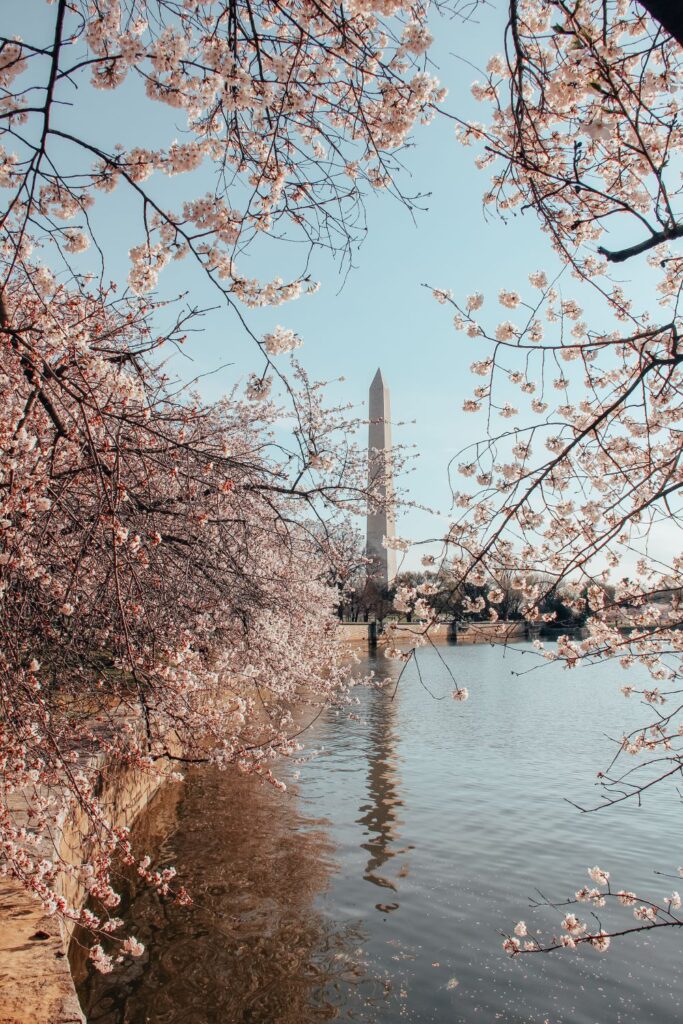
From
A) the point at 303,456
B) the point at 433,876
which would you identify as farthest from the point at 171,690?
the point at 433,876

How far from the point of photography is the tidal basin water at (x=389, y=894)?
4.84 meters

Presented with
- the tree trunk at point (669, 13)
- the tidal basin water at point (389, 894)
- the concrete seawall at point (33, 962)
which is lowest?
the tidal basin water at point (389, 894)

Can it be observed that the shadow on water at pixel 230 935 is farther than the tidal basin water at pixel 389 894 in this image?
No

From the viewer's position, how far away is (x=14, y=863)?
3.78m

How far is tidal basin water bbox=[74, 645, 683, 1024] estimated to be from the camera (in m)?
4.84

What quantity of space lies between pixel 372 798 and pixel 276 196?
323 inches

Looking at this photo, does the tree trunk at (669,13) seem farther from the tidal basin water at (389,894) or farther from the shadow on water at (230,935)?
the shadow on water at (230,935)

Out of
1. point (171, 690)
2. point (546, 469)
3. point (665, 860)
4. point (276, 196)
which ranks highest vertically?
point (276, 196)

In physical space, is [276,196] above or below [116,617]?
above

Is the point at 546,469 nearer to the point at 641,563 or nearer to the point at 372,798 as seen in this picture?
the point at 641,563

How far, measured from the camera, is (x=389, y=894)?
6.70 meters

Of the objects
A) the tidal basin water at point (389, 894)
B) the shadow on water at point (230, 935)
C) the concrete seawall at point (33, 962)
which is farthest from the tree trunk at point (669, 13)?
the shadow on water at point (230, 935)

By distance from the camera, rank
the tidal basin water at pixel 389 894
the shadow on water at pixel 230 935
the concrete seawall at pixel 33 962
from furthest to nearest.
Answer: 1. the tidal basin water at pixel 389 894
2. the shadow on water at pixel 230 935
3. the concrete seawall at pixel 33 962

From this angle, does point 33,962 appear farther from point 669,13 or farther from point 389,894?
point 669,13
